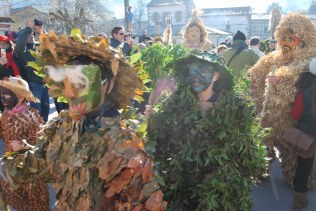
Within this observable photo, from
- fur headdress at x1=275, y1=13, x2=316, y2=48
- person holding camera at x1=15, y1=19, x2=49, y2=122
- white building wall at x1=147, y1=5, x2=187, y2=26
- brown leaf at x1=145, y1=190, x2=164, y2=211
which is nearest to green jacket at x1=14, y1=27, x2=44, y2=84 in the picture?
person holding camera at x1=15, y1=19, x2=49, y2=122

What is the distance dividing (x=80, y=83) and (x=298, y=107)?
2.74 meters

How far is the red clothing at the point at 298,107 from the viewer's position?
3797 millimetres

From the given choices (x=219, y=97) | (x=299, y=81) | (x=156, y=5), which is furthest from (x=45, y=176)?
(x=156, y=5)

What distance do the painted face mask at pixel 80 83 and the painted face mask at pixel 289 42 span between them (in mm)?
3100

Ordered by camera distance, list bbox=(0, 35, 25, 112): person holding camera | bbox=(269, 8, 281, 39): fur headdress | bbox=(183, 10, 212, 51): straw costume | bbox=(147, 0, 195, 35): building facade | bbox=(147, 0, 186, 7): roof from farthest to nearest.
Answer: bbox=(147, 0, 186, 7): roof
bbox=(147, 0, 195, 35): building facade
bbox=(269, 8, 281, 39): fur headdress
bbox=(0, 35, 25, 112): person holding camera
bbox=(183, 10, 212, 51): straw costume

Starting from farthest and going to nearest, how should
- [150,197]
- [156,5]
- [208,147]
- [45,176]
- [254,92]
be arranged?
[156,5] < [254,92] < [208,147] < [45,176] < [150,197]

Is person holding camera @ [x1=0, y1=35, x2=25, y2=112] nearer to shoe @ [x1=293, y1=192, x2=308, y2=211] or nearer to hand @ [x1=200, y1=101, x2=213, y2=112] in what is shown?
hand @ [x1=200, y1=101, x2=213, y2=112]

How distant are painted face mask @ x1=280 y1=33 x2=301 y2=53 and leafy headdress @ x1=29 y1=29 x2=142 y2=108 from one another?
9.19ft

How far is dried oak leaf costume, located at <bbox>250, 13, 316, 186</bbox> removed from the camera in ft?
13.2

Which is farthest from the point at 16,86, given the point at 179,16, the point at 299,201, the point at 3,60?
the point at 179,16

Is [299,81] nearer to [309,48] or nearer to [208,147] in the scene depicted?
[309,48]

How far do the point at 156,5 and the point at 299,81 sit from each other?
5828 cm

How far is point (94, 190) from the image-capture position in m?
1.95

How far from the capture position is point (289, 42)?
4312 mm
